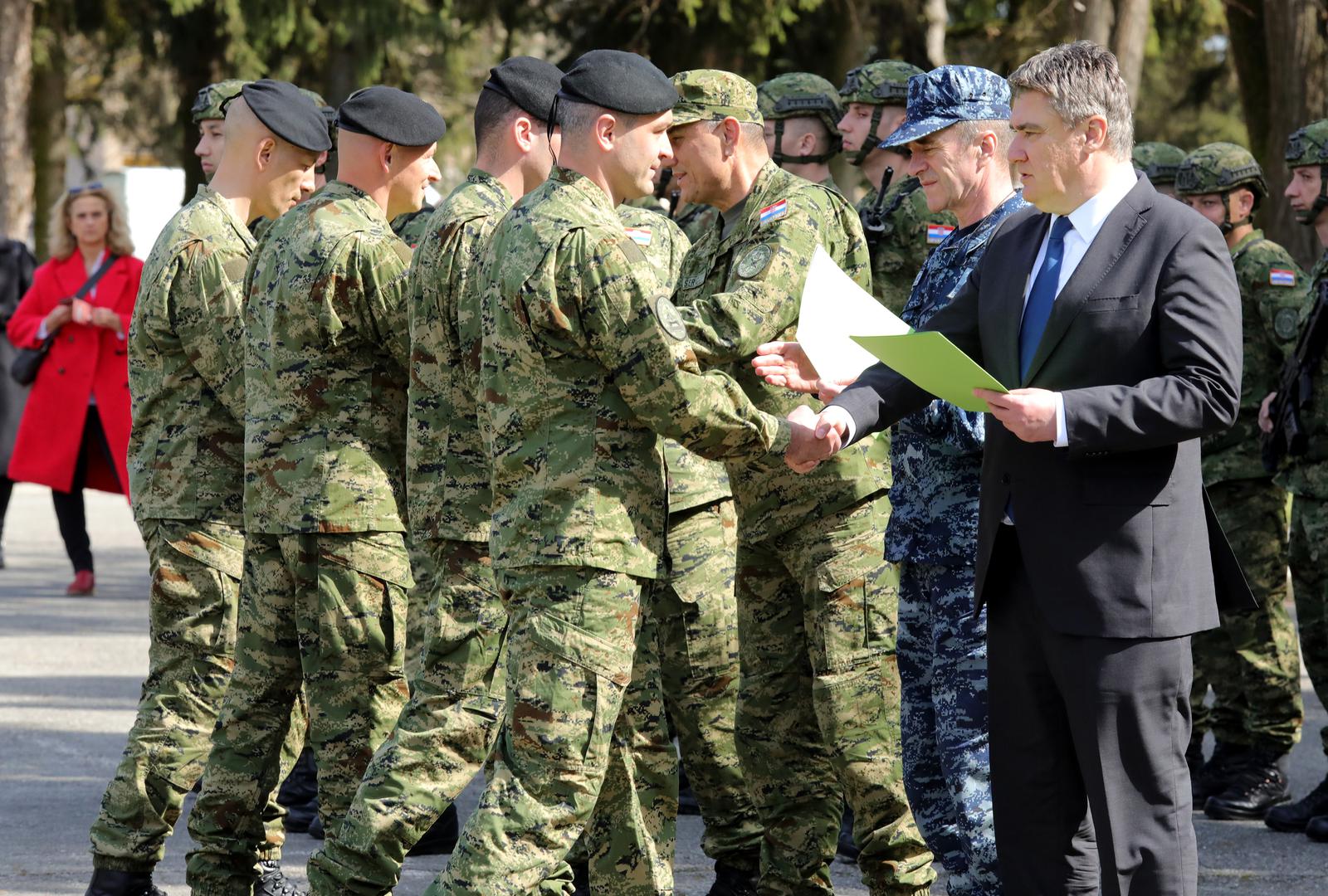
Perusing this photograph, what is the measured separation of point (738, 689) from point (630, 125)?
177 cm

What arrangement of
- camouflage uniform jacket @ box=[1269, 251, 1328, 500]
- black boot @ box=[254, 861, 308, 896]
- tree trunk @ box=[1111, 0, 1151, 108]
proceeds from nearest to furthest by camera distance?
black boot @ box=[254, 861, 308, 896] → camouflage uniform jacket @ box=[1269, 251, 1328, 500] → tree trunk @ box=[1111, 0, 1151, 108]

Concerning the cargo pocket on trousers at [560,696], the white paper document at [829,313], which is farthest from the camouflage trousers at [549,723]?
the white paper document at [829,313]

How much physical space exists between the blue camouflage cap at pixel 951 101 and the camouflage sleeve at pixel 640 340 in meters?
1.03

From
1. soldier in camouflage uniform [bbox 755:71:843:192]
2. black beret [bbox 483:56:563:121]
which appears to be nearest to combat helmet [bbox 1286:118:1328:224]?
Answer: soldier in camouflage uniform [bbox 755:71:843:192]

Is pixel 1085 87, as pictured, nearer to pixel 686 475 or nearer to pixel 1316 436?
pixel 686 475

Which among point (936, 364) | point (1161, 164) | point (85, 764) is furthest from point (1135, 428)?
point (85, 764)

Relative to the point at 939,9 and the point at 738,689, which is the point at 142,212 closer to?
the point at 939,9

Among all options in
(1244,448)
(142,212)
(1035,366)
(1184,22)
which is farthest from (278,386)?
(142,212)

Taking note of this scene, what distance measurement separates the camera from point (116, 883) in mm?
4926

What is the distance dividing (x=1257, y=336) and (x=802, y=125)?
2106 mm

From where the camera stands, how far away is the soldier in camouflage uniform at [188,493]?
496cm

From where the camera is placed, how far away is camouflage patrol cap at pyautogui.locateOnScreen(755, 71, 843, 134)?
23.7 ft

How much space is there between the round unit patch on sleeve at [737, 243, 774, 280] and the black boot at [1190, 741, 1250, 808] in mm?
3181

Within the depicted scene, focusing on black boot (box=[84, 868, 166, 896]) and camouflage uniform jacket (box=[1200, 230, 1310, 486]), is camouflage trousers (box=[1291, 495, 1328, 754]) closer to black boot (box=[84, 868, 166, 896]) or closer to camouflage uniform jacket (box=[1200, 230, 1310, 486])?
camouflage uniform jacket (box=[1200, 230, 1310, 486])
